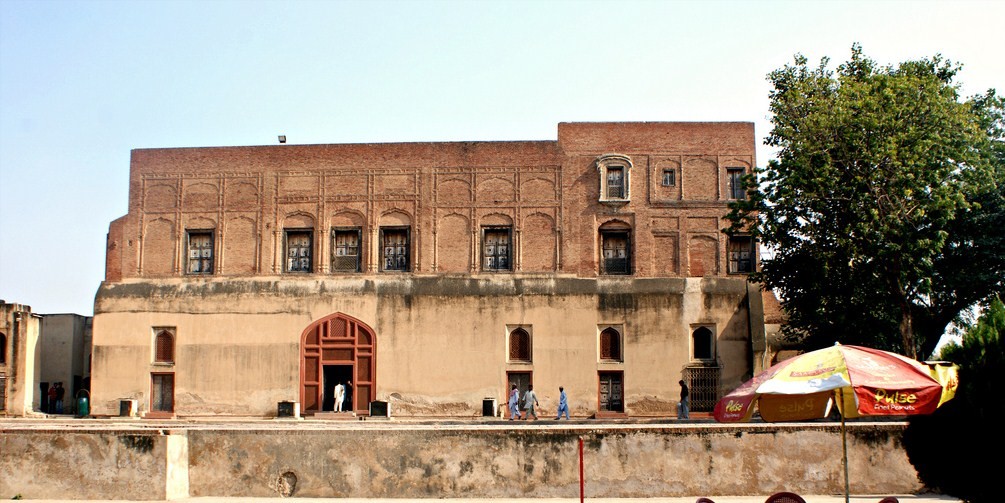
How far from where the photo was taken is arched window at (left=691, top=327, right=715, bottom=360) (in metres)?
31.8

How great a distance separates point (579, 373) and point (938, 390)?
839 inches

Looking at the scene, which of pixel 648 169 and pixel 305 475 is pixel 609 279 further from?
pixel 305 475

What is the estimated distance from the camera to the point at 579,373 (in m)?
31.7

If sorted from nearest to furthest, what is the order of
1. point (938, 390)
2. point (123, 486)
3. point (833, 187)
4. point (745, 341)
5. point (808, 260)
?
point (938, 390) → point (123, 486) → point (833, 187) → point (808, 260) → point (745, 341)

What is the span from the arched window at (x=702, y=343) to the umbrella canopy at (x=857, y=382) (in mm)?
19909

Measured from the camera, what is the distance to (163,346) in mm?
32875

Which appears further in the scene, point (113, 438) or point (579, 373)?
point (579, 373)

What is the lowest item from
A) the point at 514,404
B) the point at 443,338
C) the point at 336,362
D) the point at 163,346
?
the point at 514,404

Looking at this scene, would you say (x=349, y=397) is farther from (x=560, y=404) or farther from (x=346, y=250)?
(x=560, y=404)

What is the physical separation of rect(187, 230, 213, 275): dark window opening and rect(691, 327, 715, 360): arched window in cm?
1562

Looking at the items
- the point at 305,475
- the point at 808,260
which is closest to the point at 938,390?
the point at 305,475

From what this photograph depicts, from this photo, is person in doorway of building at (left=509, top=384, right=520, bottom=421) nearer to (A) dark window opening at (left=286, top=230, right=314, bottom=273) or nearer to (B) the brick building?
(B) the brick building

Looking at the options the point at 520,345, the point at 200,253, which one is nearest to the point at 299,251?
the point at 200,253

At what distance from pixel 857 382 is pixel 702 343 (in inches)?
840
